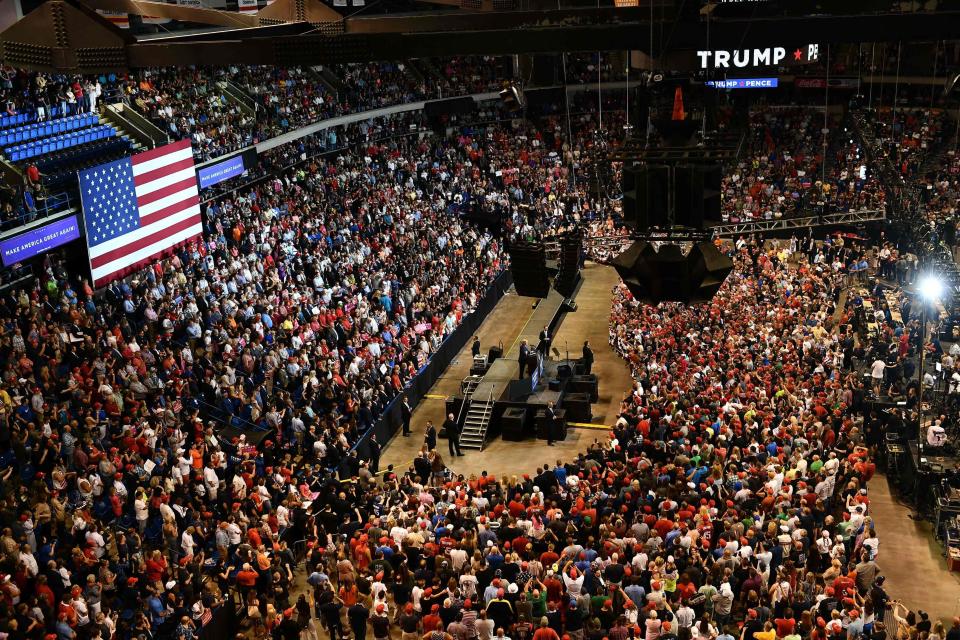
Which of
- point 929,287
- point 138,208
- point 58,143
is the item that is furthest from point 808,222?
point 58,143

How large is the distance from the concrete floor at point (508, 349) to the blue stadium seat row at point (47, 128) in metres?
10.2

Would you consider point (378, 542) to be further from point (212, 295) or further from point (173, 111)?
point (173, 111)

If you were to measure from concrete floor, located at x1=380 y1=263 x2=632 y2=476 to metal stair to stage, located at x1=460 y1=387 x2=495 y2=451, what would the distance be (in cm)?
28

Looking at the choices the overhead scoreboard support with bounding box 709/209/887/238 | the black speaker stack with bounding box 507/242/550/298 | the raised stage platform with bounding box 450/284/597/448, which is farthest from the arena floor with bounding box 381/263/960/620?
the overhead scoreboard support with bounding box 709/209/887/238

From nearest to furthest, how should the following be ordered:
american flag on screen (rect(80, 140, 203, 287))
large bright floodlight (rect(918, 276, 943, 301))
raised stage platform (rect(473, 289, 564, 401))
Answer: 1. large bright floodlight (rect(918, 276, 943, 301))
2. american flag on screen (rect(80, 140, 203, 287))
3. raised stage platform (rect(473, 289, 564, 401))

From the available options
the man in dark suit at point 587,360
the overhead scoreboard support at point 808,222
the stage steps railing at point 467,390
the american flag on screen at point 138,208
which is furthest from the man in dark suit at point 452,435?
the overhead scoreboard support at point 808,222

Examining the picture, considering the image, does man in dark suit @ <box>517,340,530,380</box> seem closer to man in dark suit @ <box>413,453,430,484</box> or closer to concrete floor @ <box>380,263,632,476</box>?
concrete floor @ <box>380,263,632,476</box>

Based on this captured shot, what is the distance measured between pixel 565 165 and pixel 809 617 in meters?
30.6

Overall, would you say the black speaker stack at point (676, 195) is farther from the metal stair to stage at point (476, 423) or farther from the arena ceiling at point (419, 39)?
the metal stair to stage at point (476, 423)

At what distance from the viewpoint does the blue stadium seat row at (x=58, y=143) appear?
21.6 metres

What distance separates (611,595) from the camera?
1434cm

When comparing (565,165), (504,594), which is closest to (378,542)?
(504,594)

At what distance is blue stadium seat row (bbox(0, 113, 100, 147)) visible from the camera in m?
21.7

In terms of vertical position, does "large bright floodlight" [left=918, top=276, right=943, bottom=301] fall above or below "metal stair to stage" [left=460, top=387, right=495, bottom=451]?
above
